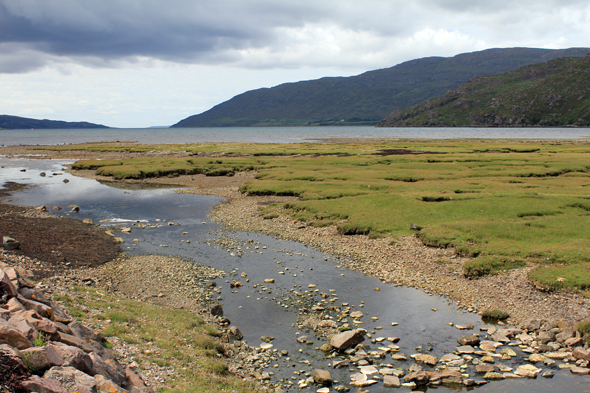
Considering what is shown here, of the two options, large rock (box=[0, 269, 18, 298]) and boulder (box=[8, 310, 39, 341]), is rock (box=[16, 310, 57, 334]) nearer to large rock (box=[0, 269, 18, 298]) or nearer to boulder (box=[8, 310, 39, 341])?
boulder (box=[8, 310, 39, 341])

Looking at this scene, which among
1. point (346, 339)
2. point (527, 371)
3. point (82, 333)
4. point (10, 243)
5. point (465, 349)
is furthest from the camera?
point (10, 243)

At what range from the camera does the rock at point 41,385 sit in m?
8.34

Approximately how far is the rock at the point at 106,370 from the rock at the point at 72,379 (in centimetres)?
120

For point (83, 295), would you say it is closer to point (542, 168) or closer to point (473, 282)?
point (473, 282)

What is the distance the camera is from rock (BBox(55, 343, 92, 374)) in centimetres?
1015

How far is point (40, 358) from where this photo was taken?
9.47 m

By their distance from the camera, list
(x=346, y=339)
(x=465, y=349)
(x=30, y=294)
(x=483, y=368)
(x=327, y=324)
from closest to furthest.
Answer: (x=30, y=294), (x=483, y=368), (x=346, y=339), (x=465, y=349), (x=327, y=324)

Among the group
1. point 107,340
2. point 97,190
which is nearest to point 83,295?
point 107,340

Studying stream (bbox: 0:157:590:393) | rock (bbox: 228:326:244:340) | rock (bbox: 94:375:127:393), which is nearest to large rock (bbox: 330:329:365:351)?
stream (bbox: 0:157:590:393)

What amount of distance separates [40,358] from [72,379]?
39.3 inches

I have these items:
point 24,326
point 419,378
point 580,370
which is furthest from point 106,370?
point 580,370

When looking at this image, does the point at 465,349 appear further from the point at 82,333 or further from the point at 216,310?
the point at 82,333

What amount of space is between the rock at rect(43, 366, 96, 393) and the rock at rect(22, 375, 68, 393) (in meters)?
0.24

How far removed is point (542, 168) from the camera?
7525 cm
